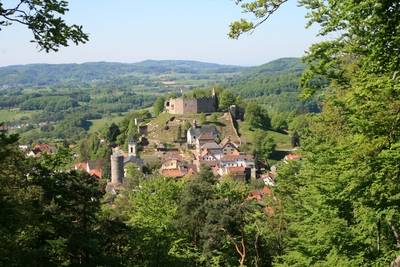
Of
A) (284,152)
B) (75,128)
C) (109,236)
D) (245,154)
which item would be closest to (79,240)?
(109,236)

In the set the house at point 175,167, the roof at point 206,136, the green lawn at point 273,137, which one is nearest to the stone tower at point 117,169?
the house at point 175,167

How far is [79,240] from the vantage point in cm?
1499

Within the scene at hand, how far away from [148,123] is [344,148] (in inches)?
3841

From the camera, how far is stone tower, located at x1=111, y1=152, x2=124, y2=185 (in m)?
78.4

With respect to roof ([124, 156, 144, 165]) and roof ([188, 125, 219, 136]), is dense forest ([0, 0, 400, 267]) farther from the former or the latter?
roof ([188, 125, 219, 136])

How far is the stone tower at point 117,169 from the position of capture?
3088 inches

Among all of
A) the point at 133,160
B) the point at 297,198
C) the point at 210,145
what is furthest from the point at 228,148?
the point at 297,198

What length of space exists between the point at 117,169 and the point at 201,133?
22.4 metres

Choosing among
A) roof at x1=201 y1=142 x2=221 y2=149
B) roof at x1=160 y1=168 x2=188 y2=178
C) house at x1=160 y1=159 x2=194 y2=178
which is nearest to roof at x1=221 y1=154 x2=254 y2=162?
roof at x1=201 y1=142 x2=221 y2=149

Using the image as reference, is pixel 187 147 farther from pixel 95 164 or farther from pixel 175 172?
pixel 175 172

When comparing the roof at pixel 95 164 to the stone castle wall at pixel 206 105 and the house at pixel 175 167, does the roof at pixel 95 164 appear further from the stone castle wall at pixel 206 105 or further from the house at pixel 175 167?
the stone castle wall at pixel 206 105

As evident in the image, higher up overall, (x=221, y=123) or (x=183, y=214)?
(x=183, y=214)

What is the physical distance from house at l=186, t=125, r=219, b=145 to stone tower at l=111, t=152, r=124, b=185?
19775mm

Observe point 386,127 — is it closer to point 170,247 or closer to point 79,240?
point 79,240
